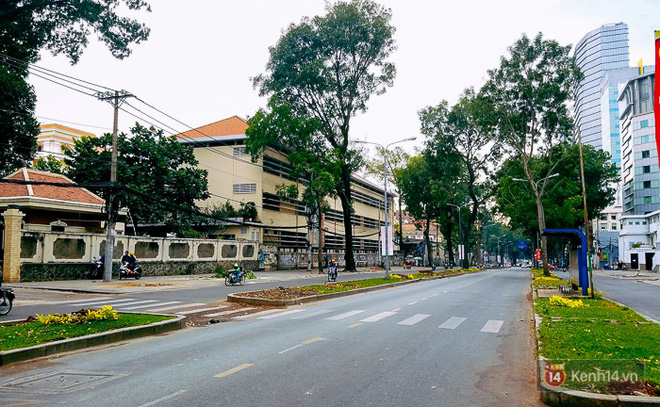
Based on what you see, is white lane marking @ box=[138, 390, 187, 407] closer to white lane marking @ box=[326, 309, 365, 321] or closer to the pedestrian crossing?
the pedestrian crossing

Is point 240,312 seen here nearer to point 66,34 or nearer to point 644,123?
point 66,34

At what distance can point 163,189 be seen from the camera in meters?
38.7

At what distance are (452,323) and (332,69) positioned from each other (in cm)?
3415

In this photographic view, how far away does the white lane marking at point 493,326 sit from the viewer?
11.0m

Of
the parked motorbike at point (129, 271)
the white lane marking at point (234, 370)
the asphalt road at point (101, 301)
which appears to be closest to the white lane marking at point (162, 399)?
the white lane marking at point (234, 370)

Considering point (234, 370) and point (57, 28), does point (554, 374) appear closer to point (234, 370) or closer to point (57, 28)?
point (234, 370)

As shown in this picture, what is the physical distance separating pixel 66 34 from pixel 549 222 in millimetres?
42880

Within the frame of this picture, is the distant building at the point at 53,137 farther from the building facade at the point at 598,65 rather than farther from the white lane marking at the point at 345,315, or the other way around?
the building facade at the point at 598,65

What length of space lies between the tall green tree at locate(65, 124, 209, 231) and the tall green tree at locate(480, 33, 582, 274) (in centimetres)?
2445

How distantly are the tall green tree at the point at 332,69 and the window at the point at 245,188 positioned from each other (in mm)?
6543

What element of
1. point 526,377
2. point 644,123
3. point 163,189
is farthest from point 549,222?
point 644,123

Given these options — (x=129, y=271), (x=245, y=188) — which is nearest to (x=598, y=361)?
(x=129, y=271)

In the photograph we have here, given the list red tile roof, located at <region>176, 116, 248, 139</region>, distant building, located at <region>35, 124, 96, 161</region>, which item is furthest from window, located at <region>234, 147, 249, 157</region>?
distant building, located at <region>35, 124, 96, 161</region>

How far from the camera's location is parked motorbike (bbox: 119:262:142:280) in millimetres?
27438
